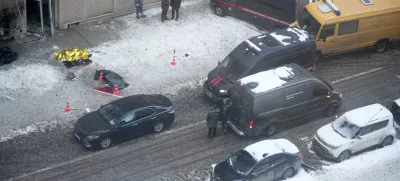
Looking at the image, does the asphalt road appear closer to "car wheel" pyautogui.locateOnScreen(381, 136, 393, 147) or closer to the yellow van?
"car wheel" pyautogui.locateOnScreen(381, 136, 393, 147)

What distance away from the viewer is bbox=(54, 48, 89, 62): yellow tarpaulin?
28992 mm

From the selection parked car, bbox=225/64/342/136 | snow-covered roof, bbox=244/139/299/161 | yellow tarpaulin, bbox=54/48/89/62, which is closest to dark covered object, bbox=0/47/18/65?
yellow tarpaulin, bbox=54/48/89/62

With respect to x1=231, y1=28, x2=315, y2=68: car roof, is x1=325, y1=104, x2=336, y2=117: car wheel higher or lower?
lower

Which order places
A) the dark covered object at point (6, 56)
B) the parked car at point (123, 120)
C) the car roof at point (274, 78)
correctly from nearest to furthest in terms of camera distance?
1. the parked car at point (123, 120)
2. the car roof at point (274, 78)
3. the dark covered object at point (6, 56)

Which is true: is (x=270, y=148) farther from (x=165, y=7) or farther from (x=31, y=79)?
(x=165, y=7)

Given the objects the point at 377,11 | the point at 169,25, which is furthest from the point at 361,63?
the point at 169,25

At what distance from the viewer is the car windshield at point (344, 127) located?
2436 centimetres

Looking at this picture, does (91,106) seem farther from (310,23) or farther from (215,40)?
(310,23)

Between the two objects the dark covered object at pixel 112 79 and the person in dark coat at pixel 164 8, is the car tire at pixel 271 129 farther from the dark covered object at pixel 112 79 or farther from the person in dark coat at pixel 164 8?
the person in dark coat at pixel 164 8

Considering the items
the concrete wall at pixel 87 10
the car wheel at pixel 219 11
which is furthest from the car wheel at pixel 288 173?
the concrete wall at pixel 87 10

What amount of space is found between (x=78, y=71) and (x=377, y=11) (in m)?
13.7

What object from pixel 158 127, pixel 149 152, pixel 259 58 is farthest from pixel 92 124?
pixel 259 58

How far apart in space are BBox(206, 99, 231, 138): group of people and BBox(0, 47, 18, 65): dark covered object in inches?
390

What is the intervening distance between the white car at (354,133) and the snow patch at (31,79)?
11.3 meters
